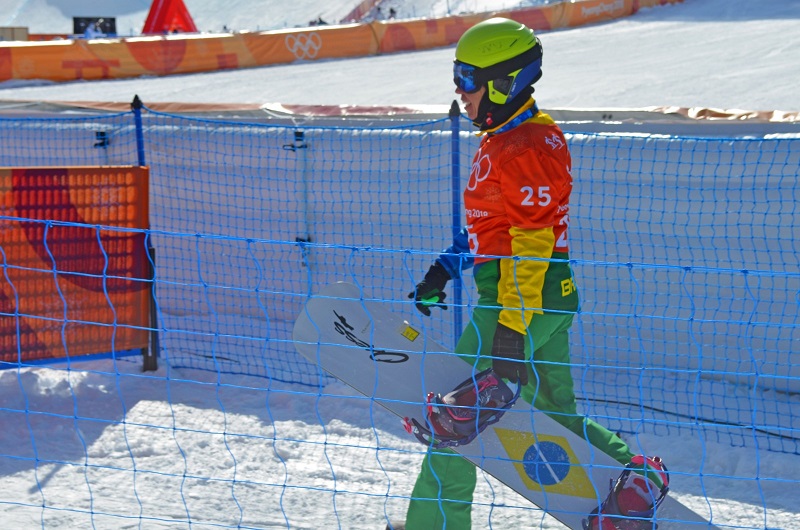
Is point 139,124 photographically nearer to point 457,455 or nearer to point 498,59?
point 498,59

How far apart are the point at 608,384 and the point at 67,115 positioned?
4.91 metres

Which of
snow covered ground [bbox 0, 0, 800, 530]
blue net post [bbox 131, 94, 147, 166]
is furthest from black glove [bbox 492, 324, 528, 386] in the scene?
blue net post [bbox 131, 94, 147, 166]

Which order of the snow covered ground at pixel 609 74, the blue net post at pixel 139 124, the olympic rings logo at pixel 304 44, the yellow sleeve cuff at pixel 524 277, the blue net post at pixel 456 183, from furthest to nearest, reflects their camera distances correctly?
the olympic rings logo at pixel 304 44, the snow covered ground at pixel 609 74, the blue net post at pixel 139 124, the blue net post at pixel 456 183, the yellow sleeve cuff at pixel 524 277

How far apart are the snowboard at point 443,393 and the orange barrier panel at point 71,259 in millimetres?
2186

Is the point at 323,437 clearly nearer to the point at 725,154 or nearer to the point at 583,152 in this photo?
the point at 583,152

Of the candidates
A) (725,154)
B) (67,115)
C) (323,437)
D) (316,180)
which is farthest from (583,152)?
(67,115)

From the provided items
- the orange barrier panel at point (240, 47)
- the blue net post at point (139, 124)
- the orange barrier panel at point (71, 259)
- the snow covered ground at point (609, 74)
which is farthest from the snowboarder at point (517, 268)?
the orange barrier panel at point (240, 47)

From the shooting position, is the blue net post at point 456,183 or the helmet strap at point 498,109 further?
the blue net post at point 456,183

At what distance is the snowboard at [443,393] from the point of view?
9.68 ft

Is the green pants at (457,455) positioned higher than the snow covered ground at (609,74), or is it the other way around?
the snow covered ground at (609,74)

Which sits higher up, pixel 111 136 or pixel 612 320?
pixel 111 136

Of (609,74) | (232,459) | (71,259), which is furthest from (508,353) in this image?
(609,74)

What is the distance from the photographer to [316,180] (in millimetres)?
6383

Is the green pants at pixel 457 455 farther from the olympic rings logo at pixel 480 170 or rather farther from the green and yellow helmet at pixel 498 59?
the green and yellow helmet at pixel 498 59
